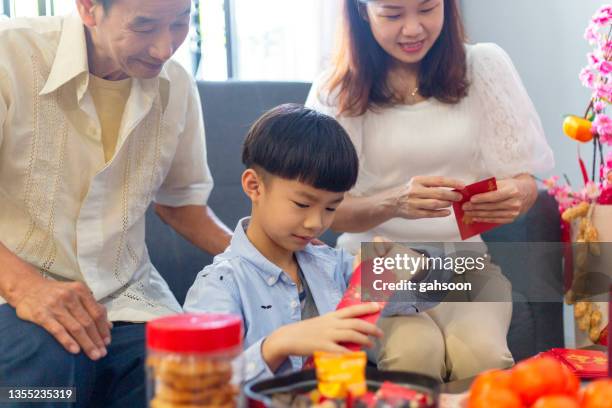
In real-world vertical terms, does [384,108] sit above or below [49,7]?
below

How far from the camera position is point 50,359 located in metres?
1.20

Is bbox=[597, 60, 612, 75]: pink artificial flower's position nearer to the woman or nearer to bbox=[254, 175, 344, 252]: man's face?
the woman

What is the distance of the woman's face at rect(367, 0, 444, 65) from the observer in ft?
5.30

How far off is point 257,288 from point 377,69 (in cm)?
67

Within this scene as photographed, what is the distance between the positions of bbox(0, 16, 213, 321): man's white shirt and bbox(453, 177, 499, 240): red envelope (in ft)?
1.90

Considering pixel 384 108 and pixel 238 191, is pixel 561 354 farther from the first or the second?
pixel 238 191

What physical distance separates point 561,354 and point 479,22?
1990mm

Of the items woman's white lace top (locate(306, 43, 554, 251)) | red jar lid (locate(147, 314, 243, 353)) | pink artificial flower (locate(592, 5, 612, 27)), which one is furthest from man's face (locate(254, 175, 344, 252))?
pink artificial flower (locate(592, 5, 612, 27))

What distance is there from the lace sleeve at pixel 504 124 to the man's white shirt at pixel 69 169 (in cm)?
71

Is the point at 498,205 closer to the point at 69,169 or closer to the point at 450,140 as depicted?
the point at 450,140

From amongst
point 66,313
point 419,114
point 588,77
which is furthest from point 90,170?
point 588,77

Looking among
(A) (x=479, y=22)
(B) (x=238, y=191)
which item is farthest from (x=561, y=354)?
(A) (x=479, y=22)

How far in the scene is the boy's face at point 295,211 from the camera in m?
1.29

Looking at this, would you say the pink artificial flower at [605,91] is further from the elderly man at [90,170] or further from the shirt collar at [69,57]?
the shirt collar at [69,57]
